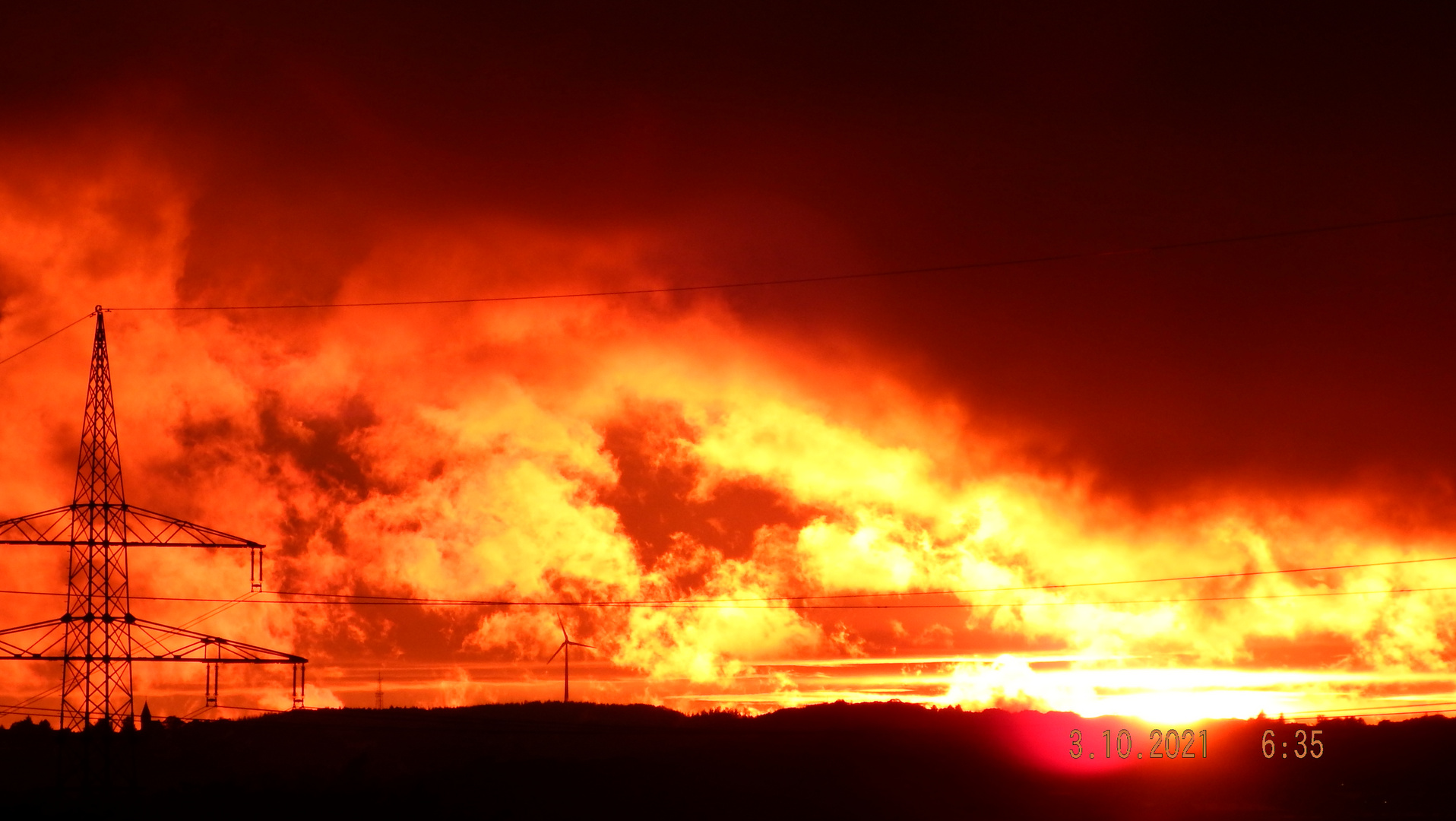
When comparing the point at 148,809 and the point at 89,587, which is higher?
the point at 89,587

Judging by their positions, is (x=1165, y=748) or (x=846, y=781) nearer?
(x=846, y=781)

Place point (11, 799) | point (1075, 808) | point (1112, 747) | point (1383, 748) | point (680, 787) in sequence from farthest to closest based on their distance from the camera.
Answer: point (1112, 747)
point (1383, 748)
point (680, 787)
point (1075, 808)
point (11, 799)

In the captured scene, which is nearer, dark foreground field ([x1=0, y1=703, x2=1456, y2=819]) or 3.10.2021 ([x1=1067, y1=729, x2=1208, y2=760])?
dark foreground field ([x1=0, y1=703, x2=1456, y2=819])

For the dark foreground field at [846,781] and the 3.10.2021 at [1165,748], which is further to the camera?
the 3.10.2021 at [1165,748]

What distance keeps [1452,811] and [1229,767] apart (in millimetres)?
39473

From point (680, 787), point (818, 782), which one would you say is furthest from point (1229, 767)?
point (680, 787)

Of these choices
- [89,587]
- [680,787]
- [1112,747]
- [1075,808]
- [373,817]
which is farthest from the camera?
[1112,747]

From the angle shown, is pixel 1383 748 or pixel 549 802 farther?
pixel 1383 748

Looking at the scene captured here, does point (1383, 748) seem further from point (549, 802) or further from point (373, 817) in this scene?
point (373, 817)

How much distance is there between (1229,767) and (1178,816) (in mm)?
37251

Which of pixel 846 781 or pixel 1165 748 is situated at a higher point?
pixel 1165 748

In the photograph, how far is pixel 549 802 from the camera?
484ft

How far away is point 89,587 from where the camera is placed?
7594 centimetres

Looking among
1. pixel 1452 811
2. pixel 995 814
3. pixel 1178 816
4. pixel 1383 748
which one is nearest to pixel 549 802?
pixel 995 814
